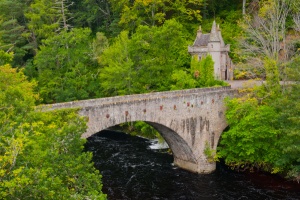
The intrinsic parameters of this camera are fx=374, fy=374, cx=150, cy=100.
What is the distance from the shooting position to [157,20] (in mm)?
51188

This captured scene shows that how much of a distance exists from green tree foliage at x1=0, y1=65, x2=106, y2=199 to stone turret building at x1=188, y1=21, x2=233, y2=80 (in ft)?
86.8

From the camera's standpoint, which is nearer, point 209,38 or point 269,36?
point 269,36

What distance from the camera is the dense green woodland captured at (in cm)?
1528

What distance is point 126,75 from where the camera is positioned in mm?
41406

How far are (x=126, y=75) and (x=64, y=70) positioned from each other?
8.43m

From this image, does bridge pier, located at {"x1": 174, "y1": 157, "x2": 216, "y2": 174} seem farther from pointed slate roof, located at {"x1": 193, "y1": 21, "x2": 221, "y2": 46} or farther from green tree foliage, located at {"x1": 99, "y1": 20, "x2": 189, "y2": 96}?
pointed slate roof, located at {"x1": 193, "y1": 21, "x2": 221, "y2": 46}

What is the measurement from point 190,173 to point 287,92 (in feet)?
34.9

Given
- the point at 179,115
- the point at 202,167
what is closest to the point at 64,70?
the point at 179,115

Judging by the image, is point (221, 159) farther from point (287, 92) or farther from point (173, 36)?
point (173, 36)

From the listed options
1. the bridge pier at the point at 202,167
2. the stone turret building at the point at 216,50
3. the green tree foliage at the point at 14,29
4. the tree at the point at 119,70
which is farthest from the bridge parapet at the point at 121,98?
the green tree foliage at the point at 14,29

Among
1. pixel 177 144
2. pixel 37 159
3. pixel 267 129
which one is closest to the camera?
pixel 37 159

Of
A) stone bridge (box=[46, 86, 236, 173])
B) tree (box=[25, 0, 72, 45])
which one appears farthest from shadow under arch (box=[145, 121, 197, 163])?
tree (box=[25, 0, 72, 45])

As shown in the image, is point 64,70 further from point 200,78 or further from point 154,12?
point 200,78

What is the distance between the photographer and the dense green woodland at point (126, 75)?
1528 cm
